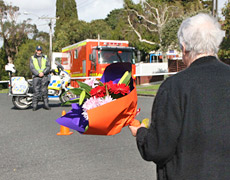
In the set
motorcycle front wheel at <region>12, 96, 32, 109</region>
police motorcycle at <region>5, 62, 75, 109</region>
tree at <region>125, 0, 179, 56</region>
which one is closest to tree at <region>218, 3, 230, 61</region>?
police motorcycle at <region>5, 62, 75, 109</region>

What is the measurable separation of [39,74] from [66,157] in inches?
248

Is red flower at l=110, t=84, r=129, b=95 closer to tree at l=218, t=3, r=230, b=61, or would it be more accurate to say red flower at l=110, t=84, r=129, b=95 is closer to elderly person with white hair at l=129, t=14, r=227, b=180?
elderly person with white hair at l=129, t=14, r=227, b=180

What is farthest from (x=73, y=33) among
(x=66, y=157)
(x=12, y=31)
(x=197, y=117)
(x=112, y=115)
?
(x=197, y=117)

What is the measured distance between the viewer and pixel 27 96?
40.0 feet

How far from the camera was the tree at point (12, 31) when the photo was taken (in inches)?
2121

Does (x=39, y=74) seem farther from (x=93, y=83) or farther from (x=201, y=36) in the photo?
(x=201, y=36)

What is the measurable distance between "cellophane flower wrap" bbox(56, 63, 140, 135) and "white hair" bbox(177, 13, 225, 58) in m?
0.54

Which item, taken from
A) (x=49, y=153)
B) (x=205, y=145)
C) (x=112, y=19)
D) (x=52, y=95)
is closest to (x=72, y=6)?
(x=112, y=19)

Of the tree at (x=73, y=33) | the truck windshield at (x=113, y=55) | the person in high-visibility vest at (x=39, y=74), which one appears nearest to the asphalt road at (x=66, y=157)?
the person in high-visibility vest at (x=39, y=74)

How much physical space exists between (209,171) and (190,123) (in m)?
0.30

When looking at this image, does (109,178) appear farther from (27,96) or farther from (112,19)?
(112,19)

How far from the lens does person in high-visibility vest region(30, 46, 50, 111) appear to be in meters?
11.4

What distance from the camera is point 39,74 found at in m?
11.5

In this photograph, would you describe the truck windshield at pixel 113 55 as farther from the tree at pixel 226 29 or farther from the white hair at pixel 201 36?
the white hair at pixel 201 36
